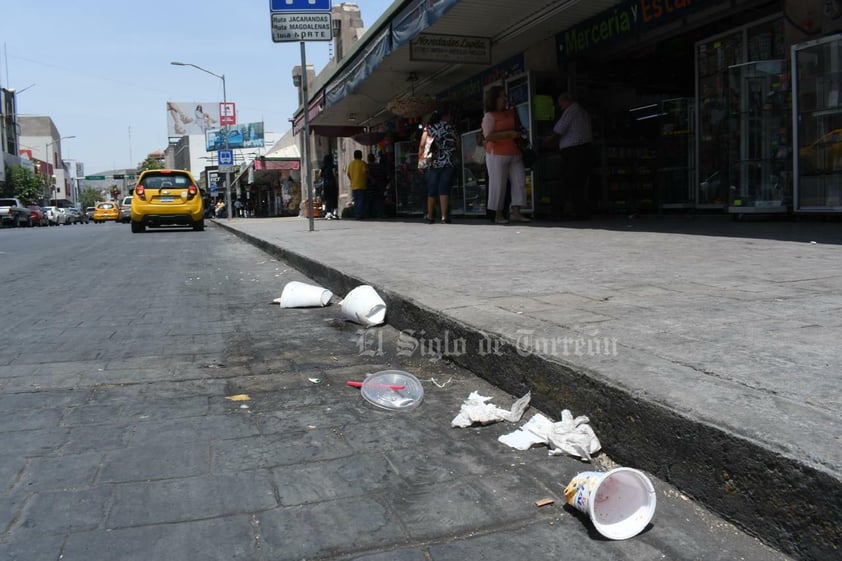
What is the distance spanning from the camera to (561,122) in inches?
384

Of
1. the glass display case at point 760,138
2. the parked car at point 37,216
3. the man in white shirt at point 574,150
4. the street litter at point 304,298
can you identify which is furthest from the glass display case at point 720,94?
the parked car at point 37,216

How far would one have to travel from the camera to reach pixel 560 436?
2.39 metres

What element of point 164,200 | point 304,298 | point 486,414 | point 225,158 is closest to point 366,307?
point 304,298

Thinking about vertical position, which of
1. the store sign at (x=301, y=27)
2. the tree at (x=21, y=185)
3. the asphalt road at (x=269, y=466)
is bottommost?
the asphalt road at (x=269, y=466)

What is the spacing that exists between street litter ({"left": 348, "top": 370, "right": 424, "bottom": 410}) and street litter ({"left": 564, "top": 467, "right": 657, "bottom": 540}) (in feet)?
3.50

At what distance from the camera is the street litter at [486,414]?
265cm

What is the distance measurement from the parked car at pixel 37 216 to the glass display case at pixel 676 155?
39.0 metres

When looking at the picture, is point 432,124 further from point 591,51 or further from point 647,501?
point 647,501

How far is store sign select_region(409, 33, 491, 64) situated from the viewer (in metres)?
10.6

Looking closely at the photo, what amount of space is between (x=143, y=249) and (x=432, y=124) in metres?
5.52

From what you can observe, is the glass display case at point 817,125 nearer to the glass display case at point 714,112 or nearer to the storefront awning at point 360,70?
the glass display case at point 714,112

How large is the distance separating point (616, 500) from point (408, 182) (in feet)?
52.0

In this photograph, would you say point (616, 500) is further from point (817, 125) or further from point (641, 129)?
point (641, 129)

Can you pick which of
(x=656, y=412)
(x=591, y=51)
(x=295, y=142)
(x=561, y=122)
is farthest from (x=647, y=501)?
(x=295, y=142)
